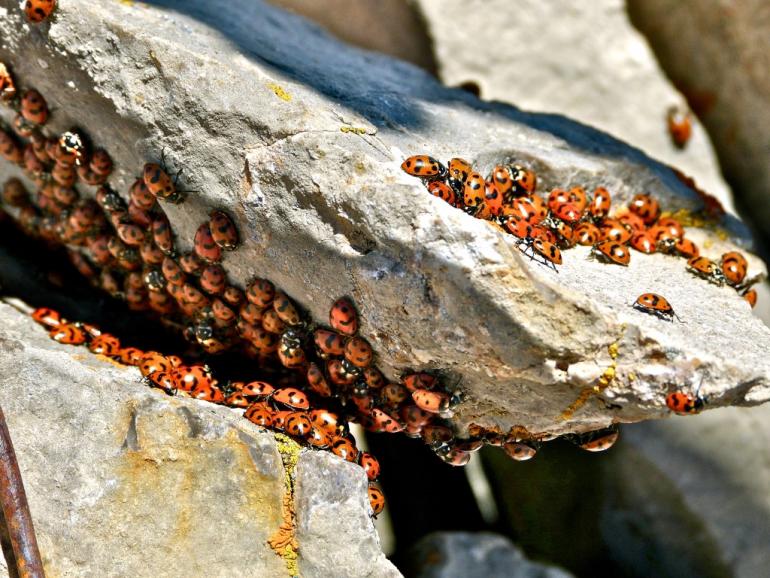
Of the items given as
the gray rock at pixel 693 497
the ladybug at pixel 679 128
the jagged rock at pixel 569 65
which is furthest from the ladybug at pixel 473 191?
the ladybug at pixel 679 128

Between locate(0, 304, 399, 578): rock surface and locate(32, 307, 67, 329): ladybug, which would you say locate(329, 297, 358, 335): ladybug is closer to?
locate(0, 304, 399, 578): rock surface

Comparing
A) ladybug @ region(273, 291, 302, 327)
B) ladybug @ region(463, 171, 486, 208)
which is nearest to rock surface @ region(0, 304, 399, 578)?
ladybug @ region(273, 291, 302, 327)

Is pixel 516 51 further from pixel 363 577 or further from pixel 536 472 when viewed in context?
pixel 363 577

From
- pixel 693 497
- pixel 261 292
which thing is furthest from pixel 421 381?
pixel 693 497

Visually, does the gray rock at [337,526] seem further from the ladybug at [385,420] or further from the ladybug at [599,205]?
the ladybug at [599,205]

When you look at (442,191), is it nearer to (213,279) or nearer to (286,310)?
(286,310)

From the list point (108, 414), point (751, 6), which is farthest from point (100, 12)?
point (751, 6)
